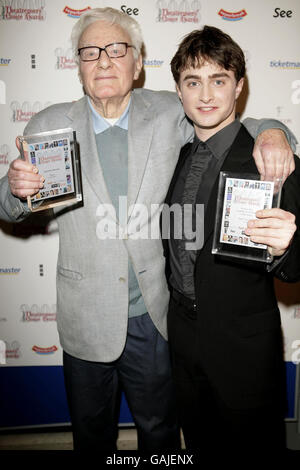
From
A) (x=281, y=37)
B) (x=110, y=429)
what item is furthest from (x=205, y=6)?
(x=110, y=429)

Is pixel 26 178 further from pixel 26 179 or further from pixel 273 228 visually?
pixel 273 228

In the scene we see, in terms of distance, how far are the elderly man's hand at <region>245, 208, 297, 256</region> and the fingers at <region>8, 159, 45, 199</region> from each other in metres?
0.80

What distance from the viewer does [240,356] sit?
1.46 meters

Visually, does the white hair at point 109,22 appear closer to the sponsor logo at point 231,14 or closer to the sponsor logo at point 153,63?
the sponsor logo at point 153,63

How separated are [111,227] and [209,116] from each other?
62cm

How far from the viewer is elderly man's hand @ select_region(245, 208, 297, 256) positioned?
118 cm

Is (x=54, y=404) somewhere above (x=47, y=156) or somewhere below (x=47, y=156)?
below

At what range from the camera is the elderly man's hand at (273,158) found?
126 cm

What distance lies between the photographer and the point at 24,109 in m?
2.26

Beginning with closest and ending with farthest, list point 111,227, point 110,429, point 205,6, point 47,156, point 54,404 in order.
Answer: point 47,156, point 111,227, point 110,429, point 205,6, point 54,404

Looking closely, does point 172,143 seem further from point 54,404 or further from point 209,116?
point 54,404

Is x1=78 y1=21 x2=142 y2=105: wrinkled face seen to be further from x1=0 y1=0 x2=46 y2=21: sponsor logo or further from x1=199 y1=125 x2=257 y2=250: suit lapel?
x1=0 y1=0 x2=46 y2=21: sponsor logo

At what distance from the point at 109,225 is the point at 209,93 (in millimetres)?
684
